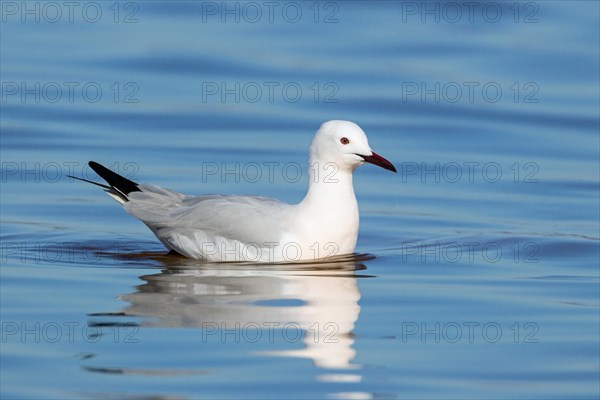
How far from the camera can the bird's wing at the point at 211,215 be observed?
1138 centimetres

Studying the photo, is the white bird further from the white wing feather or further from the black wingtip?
the black wingtip

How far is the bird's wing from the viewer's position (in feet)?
37.3

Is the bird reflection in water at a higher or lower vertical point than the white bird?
lower

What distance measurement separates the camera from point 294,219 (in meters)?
11.4

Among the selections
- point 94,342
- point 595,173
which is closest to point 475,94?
point 595,173

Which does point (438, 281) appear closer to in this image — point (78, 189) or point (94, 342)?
point (94, 342)

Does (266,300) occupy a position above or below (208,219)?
below

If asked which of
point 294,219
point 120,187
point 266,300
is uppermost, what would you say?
point 120,187

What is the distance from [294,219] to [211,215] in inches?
26.4

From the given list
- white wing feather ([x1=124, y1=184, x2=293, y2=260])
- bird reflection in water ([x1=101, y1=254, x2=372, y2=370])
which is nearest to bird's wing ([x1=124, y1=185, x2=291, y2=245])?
white wing feather ([x1=124, y1=184, x2=293, y2=260])

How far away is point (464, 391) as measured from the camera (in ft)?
26.4

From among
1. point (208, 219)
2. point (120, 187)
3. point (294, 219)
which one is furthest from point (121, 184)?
point (294, 219)

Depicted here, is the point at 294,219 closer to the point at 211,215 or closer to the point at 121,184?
the point at 211,215

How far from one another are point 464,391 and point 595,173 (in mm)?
7646
